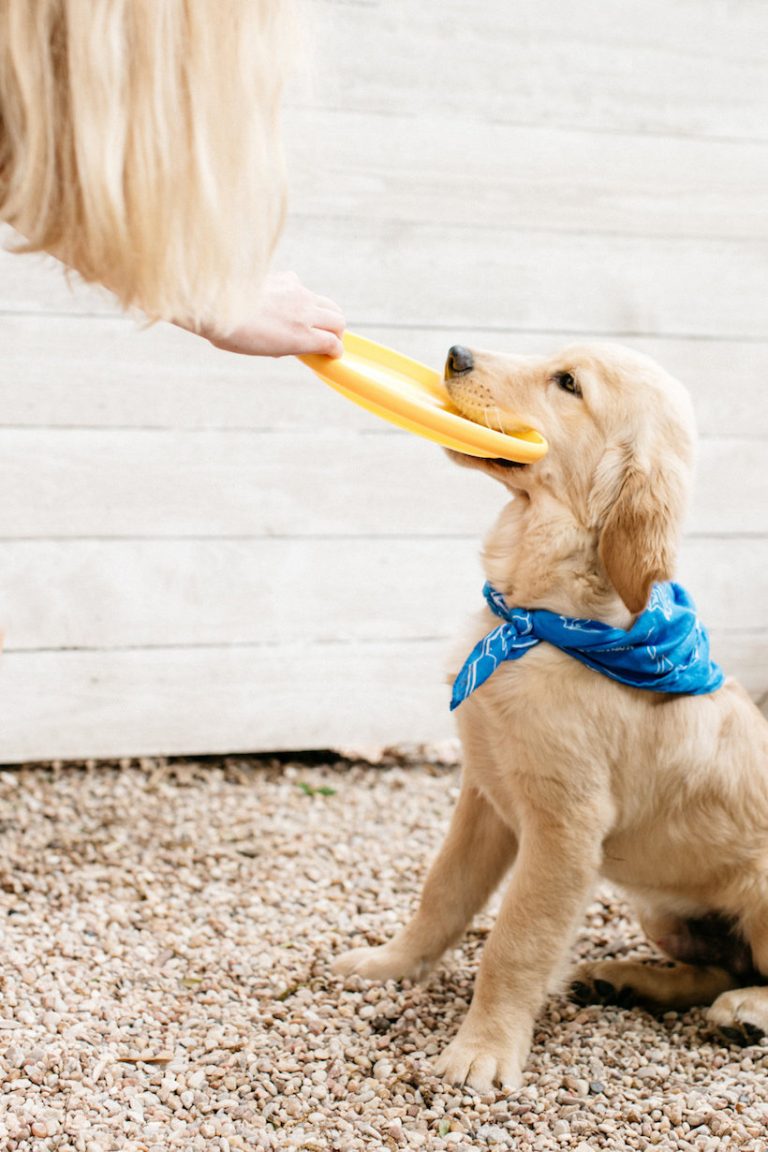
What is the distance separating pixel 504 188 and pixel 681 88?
24.9 inches

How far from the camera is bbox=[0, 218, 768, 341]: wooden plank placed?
3221 millimetres

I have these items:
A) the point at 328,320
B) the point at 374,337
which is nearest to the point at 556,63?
the point at 374,337

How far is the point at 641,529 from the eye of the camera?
6.54 ft

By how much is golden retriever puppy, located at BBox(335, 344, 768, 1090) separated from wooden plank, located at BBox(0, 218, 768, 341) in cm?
115

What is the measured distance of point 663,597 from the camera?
7.23 feet

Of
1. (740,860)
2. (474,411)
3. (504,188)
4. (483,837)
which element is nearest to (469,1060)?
(483,837)

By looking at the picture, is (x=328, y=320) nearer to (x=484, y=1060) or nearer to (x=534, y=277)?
(x=484, y=1060)

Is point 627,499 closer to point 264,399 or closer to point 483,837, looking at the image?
point 483,837

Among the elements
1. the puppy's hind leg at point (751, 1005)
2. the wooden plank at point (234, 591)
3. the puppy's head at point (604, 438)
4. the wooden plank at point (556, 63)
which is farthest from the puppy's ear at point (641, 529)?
the wooden plank at point (556, 63)

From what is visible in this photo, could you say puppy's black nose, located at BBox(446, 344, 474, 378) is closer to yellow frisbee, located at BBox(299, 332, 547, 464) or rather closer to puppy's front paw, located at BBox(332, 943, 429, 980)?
yellow frisbee, located at BBox(299, 332, 547, 464)

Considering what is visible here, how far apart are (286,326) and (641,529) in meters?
0.68

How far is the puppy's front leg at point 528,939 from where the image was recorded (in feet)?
6.73


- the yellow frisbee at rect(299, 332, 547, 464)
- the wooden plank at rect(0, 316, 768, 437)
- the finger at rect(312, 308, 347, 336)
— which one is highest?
the finger at rect(312, 308, 347, 336)

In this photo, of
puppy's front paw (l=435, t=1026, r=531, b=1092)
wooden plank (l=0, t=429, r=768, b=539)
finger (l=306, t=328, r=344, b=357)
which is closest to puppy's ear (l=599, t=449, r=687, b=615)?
finger (l=306, t=328, r=344, b=357)
